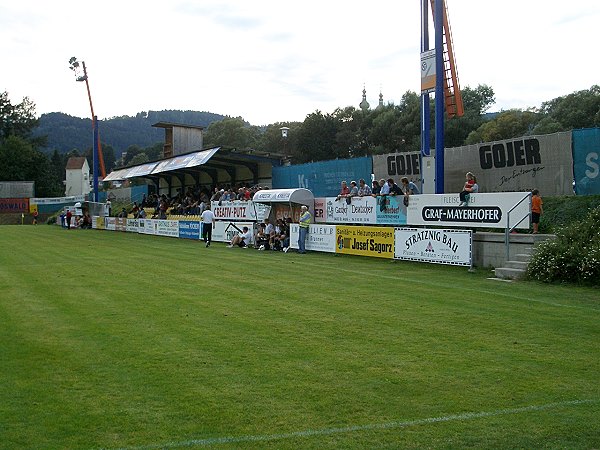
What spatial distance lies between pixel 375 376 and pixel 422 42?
19.8m

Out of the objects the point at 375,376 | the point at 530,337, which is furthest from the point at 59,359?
the point at 530,337

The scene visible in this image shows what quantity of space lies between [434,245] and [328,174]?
11.9 metres

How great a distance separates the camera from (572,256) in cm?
1502

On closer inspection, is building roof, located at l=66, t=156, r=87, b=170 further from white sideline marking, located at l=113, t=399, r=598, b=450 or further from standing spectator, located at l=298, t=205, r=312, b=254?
white sideline marking, located at l=113, t=399, r=598, b=450

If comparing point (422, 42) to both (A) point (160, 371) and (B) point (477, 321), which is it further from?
(A) point (160, 371)

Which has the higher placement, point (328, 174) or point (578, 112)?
point (578, 112)

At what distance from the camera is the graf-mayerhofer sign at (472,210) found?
17.5 metres

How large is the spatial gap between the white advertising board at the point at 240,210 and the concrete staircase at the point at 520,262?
15.1 metres

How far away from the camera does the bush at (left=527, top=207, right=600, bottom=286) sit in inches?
572

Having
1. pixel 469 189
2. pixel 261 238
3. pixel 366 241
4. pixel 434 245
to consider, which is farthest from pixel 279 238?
pixel 469 189

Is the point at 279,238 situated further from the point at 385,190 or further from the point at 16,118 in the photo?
the point at 16,118

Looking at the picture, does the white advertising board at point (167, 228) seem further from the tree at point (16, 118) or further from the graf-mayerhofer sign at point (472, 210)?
the tree at point (16, 118)

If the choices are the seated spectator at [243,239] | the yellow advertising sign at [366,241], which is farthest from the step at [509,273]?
the seated spectator at [243,239]

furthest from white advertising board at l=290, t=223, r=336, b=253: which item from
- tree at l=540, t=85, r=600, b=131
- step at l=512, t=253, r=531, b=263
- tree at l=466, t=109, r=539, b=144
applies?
tree at l=466, t=109, r=539, b=144
